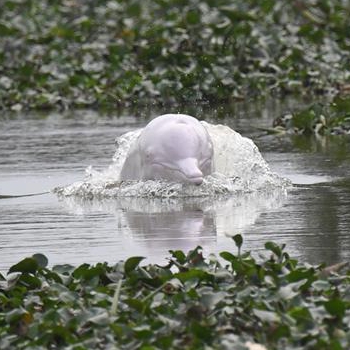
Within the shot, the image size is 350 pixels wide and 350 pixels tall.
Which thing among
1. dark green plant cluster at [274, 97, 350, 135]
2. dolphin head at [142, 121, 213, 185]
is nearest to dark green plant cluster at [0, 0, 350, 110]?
dark green plant cluster at [274, 97, 350, 135]

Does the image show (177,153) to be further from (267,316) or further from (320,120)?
(320,120)

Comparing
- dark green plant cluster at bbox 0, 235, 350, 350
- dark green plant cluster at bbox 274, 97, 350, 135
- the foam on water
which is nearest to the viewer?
dark green plant cluster at bbox 0, 235, 350, 350

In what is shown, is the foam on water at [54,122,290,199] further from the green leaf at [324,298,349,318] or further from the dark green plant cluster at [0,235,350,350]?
the green leaf at [324,298,349,318]

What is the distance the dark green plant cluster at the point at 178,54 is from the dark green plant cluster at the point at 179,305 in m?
11.6

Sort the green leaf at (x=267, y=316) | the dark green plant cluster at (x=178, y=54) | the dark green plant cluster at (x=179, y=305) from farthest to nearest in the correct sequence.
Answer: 1. the dark green plant cluster at (x=178, y=54)
2. the green leaf at (x=267, y=316)
3. the dark green plant cluster at (x=179, y=305)

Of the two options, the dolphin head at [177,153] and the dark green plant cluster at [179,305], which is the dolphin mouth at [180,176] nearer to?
the dolphin head at [177,153]

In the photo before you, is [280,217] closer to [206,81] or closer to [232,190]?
[232,190]

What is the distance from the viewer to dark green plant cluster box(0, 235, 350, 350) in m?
6.59

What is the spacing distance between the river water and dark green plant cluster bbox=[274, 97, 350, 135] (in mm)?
330

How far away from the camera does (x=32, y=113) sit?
2103 centimetres

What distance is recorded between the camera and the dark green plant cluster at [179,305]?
6.59 metres

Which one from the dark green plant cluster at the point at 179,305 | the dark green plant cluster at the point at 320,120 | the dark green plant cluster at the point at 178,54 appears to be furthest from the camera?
the dark green plant cluster at the point at 178,54

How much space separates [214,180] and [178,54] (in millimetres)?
10117

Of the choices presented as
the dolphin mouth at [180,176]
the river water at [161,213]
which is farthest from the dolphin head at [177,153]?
the river water at [161,213]
